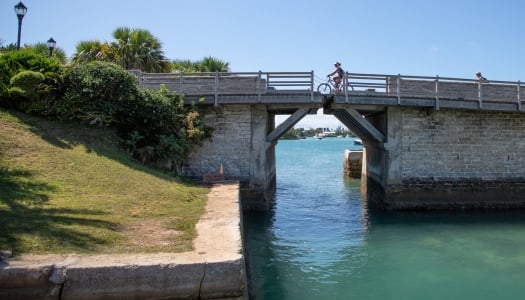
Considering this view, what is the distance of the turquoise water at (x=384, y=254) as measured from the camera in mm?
8945

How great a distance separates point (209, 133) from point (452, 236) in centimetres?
908

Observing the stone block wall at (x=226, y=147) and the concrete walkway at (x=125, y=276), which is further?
the stone block wall at (x=226, y=147)

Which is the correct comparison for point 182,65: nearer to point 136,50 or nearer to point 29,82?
point 136,50

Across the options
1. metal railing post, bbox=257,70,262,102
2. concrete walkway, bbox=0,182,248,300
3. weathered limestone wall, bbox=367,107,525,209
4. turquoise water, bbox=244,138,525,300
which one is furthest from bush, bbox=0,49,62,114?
weathered limestone wall, bbox=367,107,525,209

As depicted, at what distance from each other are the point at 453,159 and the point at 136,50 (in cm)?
1563

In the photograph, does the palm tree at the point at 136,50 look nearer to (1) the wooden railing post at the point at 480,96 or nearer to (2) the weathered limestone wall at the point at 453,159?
(2) the weathered limestone wall at the point at 453,159

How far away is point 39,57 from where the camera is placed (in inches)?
570

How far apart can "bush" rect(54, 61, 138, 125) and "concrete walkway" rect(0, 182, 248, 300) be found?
373 inches

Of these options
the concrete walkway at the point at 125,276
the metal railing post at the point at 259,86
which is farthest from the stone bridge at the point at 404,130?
the concrete walkway at the point at 125,276

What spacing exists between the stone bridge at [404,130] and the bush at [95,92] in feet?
6.90

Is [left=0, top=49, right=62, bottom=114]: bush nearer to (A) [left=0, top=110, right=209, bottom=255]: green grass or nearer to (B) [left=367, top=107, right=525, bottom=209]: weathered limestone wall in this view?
(A) [left=0, top=110, right=209, bottom=255]: green grass

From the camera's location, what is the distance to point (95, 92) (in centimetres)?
1419

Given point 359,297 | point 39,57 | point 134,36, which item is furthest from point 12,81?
point 359,297

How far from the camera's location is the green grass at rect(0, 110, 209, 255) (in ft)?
19.8
